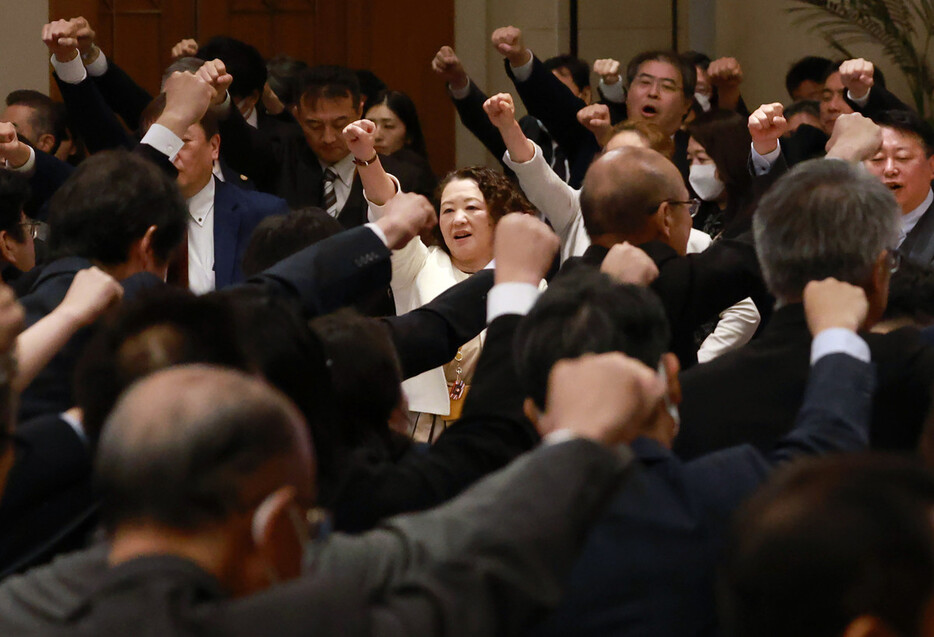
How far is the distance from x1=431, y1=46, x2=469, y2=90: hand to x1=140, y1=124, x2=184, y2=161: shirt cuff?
8.51 feet

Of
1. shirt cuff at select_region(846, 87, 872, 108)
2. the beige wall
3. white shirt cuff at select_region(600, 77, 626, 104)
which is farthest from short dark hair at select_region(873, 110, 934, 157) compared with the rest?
the beige wall

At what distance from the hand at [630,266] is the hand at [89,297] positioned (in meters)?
0.83

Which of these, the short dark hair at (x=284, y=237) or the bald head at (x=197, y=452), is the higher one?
the bald head at (x=197, y=452)

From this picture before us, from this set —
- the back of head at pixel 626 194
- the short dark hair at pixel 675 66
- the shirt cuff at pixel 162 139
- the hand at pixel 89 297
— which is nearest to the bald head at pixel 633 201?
the back of head at pixel 626 194

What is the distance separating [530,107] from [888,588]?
14.1 ft

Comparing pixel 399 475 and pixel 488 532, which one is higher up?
pixel 488 532

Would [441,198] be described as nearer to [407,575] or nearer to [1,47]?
[407,575]

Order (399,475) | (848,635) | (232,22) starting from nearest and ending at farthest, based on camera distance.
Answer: (848,635), (399,475), (232,22)

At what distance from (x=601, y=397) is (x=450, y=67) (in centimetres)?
412

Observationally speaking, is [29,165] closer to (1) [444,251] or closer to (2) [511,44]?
(1) [444,251]

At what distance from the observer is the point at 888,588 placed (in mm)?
1069

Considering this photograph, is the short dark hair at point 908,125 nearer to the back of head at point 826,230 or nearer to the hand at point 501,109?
the hand at point 501,109

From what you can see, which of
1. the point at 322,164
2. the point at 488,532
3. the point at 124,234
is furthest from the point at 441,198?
the point at 488,532

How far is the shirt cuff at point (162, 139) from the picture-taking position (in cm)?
279
